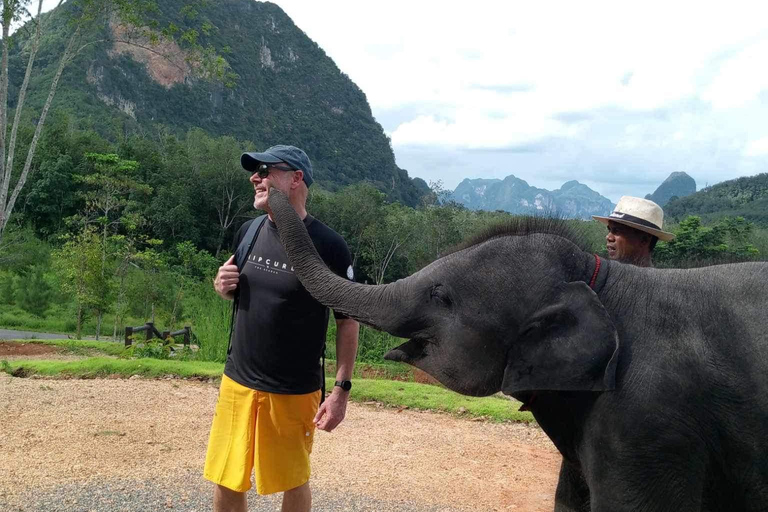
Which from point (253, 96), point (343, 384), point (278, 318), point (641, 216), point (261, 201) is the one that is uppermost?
point (253, 96)

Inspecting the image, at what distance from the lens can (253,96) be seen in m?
122

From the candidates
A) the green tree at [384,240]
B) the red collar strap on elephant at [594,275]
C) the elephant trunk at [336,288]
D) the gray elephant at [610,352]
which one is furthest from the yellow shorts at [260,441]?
the green tree at [384,240]

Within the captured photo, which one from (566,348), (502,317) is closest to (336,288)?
(502,317)

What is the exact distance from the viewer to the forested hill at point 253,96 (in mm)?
86500

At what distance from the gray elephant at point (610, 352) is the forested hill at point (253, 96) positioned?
71.5m

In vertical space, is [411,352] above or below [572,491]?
above

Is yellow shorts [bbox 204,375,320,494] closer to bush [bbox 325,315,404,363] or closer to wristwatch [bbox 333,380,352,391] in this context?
wristwatch [bbox 333,380,352,391]

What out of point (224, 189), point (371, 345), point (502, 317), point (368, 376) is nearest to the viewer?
point (502, 317)

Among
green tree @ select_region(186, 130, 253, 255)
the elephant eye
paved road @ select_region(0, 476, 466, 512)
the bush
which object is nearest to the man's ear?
the elephant eye

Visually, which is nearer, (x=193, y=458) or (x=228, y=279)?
(x=228, y=279)

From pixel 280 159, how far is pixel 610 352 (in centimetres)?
191

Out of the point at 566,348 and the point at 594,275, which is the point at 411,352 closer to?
the point at 566,348

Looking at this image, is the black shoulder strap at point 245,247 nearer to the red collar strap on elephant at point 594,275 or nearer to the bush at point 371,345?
the red collar strap on elephant at point 594,275

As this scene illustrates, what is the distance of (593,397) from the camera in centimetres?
218
